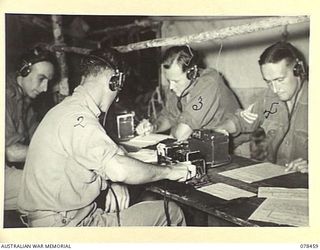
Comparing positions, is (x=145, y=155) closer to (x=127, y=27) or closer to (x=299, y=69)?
(x=299, y=69)

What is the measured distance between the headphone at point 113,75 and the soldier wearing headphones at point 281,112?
1.51ft

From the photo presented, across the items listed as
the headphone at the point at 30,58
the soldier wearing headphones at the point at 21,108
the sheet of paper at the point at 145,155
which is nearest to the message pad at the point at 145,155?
the sheet of paper at the point at 145,155

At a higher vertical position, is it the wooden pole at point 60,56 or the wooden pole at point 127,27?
the wooden pole at point 127,27

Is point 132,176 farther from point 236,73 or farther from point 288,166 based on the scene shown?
point 236,73

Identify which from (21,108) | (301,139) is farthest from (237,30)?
(21,108)

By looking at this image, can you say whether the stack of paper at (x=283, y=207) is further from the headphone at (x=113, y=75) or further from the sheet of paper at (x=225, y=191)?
the headphone at (x=113, y=75)

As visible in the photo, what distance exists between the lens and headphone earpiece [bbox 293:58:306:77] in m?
1.29

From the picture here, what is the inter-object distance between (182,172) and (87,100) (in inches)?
13.1

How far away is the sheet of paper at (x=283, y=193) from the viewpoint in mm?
1062

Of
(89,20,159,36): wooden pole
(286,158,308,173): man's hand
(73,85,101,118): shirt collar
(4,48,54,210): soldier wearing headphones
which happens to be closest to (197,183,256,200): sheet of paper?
(286,158,308,173): man's hand

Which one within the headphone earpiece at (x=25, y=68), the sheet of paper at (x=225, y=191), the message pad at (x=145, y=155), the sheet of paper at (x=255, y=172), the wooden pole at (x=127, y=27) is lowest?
the sheet of paper at (x=225, y=191)

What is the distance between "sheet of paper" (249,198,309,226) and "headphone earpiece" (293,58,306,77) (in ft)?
1.38

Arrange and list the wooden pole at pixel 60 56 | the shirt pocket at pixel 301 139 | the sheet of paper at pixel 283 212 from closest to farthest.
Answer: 1. the sheet of paper at pixel 283 212
2. the shirt pocket at pixel 301 139
3. the wooden pole at pixel 60 56

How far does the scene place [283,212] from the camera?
101cm
